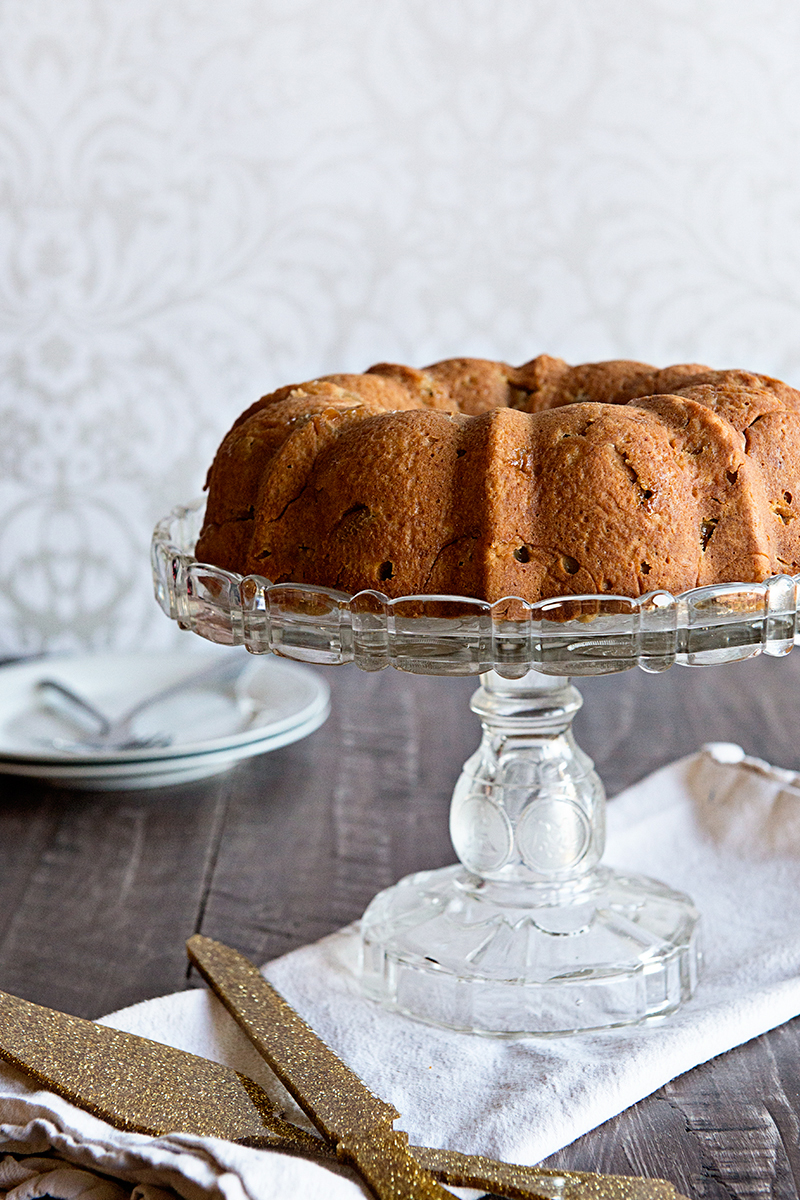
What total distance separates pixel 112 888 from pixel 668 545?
475mm

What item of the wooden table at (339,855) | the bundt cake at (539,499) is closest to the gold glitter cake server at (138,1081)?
the wooden table at (339,855)

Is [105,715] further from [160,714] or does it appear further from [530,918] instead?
[530,918]

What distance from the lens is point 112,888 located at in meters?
0.83

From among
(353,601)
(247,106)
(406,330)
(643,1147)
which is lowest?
(643,1147)

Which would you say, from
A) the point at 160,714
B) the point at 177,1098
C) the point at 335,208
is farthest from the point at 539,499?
the point at 335,208

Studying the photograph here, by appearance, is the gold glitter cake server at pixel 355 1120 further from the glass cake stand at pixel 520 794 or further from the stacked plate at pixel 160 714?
the stacked plate at pixel 160 714

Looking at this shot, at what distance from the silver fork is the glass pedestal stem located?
405mm

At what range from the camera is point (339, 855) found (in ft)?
2.87

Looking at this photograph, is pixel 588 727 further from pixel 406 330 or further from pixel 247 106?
pixel 247 106

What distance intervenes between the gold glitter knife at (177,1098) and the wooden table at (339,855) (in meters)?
0.05

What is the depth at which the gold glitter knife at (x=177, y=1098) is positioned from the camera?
47 cm

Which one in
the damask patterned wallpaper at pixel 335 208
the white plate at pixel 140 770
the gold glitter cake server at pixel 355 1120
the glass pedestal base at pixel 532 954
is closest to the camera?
the gold glitter cake server at pixel 355 1120

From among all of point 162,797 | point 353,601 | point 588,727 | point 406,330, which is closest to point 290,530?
point 353,601

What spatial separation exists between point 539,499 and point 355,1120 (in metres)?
0.29
